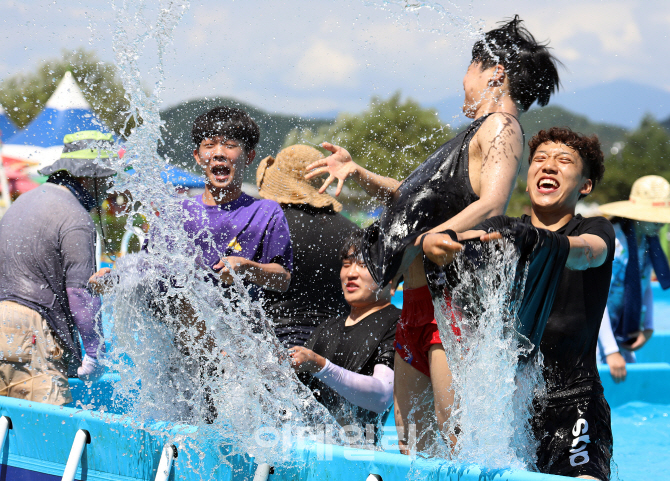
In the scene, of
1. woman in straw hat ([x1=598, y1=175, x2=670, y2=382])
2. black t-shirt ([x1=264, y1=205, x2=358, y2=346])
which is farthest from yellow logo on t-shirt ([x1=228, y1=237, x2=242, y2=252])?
woman in straw hat ([x1=598, y1=175, x2=670, y2=382])

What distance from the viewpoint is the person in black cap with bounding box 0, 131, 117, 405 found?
3303mm

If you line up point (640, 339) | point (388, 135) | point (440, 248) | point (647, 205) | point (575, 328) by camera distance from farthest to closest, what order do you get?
point (388, 135), point (647, 205), point (640, 339), point (575, 328), point (440, 248)

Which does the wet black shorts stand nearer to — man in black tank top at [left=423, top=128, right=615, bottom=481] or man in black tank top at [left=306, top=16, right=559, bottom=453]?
man in black tank top at [left=423, top=128, right=615, bottom=481]

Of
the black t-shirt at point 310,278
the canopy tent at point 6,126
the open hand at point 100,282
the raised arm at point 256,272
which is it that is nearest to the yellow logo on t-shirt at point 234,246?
the raised arm at point 256,272

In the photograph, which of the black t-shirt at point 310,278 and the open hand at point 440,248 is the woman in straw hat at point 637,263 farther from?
the open hand at point 440,248

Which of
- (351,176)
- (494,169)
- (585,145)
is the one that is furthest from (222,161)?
(585,145)

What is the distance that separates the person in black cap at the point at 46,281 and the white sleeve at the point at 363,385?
144cm

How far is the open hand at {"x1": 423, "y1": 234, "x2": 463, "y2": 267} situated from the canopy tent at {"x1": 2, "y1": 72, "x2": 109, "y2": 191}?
21.9ft

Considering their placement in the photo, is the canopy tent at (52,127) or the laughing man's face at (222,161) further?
the canopy tent at (52,127)

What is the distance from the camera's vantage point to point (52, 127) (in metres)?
9.54

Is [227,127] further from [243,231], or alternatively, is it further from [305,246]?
[305,246]

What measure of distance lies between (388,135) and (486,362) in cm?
1422

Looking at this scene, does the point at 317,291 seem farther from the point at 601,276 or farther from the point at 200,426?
the point at 601,276

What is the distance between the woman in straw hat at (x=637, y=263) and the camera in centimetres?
500
